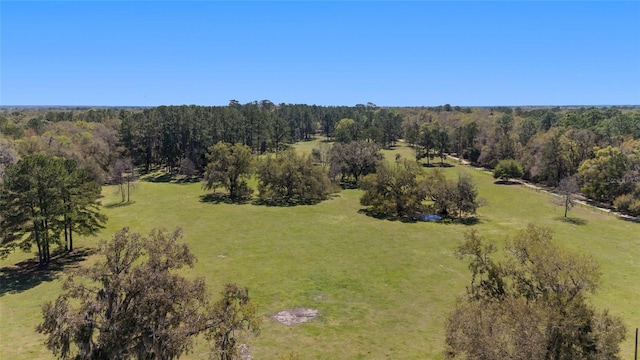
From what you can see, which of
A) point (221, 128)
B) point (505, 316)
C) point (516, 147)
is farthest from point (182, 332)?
point (516, 147)

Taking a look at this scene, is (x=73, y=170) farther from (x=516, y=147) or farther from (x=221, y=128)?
(x=516, y=147)

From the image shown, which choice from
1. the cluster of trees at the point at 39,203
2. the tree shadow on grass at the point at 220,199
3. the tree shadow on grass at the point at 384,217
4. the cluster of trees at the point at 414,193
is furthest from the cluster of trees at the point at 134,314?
the tree shadow on grass at the point at 220,199

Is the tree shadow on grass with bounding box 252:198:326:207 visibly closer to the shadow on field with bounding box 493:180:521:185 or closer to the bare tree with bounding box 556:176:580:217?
the bare tree with bounding box 556:176:580:217

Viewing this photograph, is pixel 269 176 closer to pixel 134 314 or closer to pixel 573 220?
pixel 573 220

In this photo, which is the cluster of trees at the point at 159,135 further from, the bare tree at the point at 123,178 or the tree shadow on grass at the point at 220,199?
the tree shadow on grass at the point at 220,199

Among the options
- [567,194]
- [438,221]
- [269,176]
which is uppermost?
[269,176]

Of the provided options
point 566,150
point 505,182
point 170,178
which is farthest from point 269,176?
point 566,150
